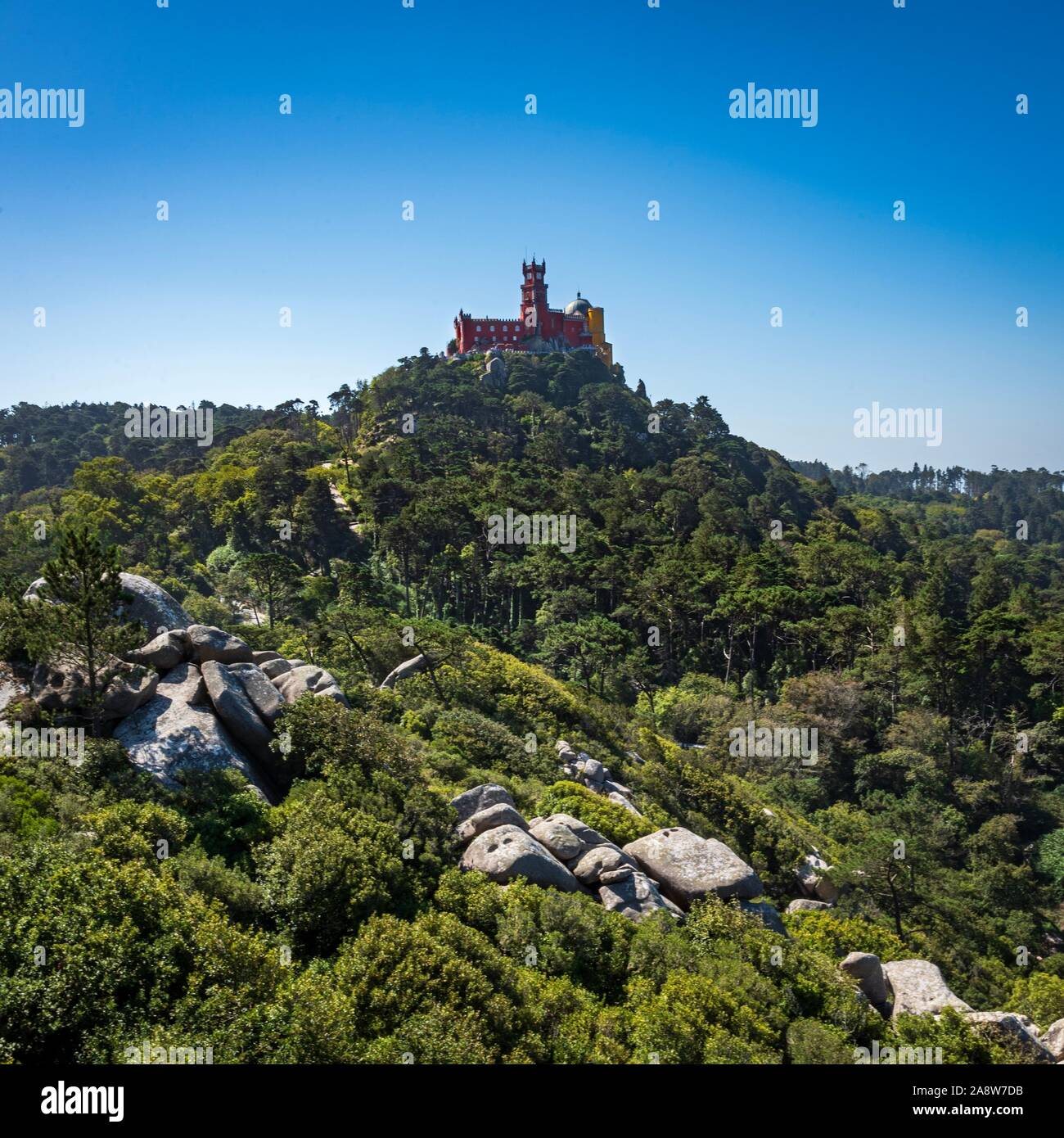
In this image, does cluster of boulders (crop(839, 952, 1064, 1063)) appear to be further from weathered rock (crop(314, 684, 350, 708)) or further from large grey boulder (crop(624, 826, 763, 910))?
weathered rock (crop(314, 684, 350, 708))

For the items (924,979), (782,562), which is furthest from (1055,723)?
(924,979)

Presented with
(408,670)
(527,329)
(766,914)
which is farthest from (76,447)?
(766,914)

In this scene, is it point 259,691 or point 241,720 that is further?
point 259,691

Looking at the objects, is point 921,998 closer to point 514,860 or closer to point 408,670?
point 514,860

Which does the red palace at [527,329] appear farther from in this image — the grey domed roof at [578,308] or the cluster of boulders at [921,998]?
the cluster of boulders at [921,998]

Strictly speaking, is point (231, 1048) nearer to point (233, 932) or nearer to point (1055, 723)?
point (233, 932)
